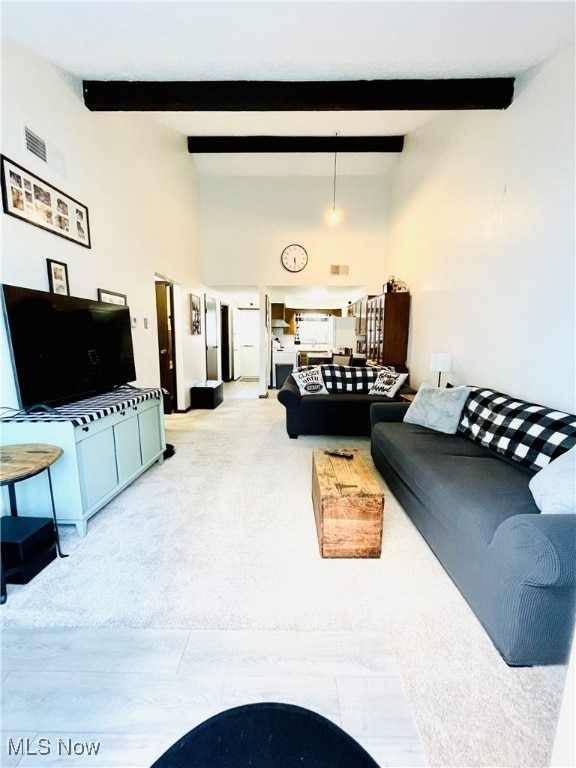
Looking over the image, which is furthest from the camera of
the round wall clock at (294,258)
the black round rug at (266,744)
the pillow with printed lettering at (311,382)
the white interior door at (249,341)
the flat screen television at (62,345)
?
the white interior door at (249,341)

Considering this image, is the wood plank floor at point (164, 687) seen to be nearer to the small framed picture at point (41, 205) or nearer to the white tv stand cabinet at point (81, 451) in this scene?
the white tv stand cabinet at point (81, 451)

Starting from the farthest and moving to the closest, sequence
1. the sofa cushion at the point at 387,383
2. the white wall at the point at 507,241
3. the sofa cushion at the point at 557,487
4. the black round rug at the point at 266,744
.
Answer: the sofa cushion at the point at 387,383 → the white wall at the point at 507,241 → the sofa cushion at the point at 557,487 → the black round rug at the point at 266,744

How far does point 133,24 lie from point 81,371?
2.38m

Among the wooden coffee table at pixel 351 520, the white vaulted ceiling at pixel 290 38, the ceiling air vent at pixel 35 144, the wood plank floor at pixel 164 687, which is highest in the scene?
the white vaulted ceiling at pixel 290 38

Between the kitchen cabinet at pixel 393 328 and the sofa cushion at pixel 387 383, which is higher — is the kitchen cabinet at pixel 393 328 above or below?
above

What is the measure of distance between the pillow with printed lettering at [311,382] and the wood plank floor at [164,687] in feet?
9.96

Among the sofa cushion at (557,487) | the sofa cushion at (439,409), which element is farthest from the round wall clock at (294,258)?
the sofa cushion at (557,487)

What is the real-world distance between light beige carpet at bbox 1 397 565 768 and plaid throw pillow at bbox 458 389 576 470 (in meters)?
0.84

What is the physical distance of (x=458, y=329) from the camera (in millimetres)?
3379

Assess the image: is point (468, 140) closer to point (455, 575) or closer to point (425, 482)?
point (425, 482)

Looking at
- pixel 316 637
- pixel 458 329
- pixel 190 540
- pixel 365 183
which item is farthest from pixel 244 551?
pixel 365 183

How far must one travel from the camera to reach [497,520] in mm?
1374

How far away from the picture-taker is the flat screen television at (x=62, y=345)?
1863mm

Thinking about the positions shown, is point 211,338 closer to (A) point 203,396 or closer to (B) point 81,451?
(A) point 203,396
